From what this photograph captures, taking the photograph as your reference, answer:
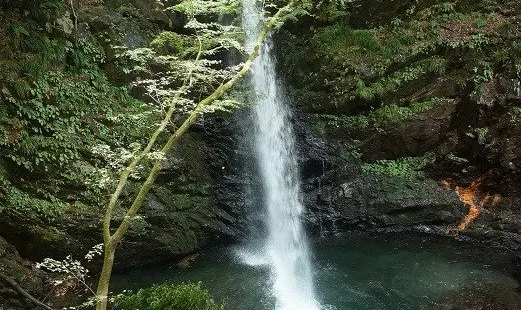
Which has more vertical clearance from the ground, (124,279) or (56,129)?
(56,129)

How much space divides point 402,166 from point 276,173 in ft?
11.5

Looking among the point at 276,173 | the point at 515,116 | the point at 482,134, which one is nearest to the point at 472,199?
the point at 482,134

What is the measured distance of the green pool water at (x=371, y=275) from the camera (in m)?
6.99

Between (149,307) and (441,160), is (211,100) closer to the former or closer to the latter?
(149,307)

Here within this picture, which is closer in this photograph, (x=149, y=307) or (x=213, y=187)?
(x=149, y=307)

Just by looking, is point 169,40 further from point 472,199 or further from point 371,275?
point 472,199

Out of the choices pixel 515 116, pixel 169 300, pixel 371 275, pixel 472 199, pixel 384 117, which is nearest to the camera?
pixel 169 300

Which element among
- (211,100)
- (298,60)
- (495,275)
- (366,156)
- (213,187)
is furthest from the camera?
(298,60)

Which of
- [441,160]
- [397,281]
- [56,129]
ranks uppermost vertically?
[56,129]

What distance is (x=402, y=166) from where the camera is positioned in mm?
10609

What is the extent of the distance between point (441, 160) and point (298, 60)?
5.17m

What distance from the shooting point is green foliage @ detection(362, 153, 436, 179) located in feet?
34.2

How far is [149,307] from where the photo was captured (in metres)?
5.36

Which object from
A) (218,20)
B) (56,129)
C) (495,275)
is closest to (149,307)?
(56,129)
